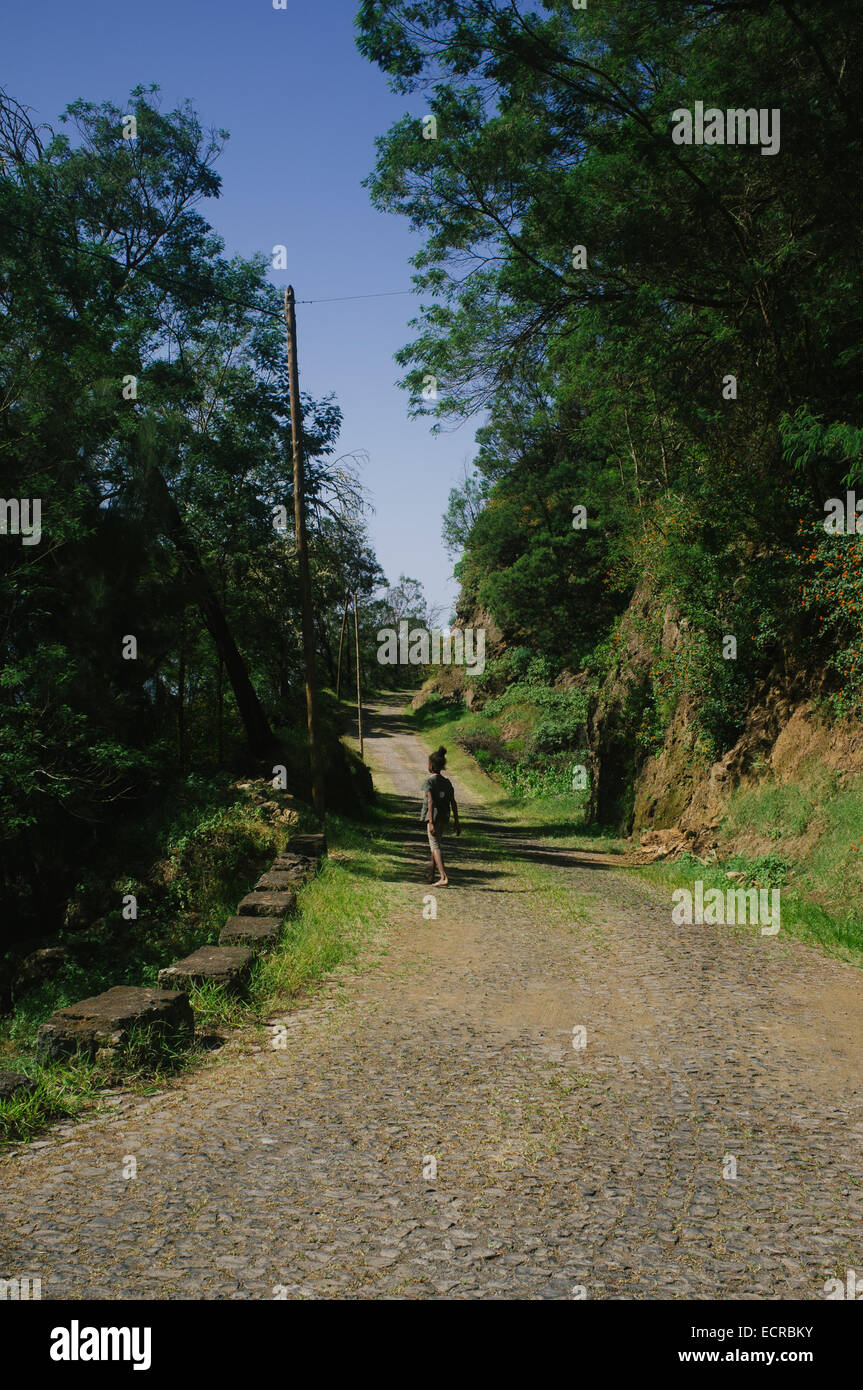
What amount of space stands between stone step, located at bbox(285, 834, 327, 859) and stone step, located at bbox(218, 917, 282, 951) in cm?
420

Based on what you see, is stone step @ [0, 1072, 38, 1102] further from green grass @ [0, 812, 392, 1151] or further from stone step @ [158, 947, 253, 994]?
stone step @ [158, 947, 253, 994]

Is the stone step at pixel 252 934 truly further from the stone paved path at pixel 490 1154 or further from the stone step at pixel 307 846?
the stone step at pixel 307 846

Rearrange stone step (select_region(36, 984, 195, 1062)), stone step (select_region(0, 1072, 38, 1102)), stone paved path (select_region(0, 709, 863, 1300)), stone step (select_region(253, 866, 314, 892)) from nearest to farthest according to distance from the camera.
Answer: stone paved path (select_region(0, 709, 863, 1300))
stone step (select_region(0, 1072, 38, 1102))
stone step (select_region(36, 984, 195, 1062))
stone step (select_region(253, 866, 314, 892))

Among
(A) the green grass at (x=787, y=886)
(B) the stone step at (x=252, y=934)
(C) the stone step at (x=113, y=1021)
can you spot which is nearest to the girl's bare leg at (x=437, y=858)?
(A) the green grass at (x=787, y=886)

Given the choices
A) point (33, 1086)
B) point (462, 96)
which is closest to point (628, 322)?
point (462, 96)

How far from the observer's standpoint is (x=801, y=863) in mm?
11617

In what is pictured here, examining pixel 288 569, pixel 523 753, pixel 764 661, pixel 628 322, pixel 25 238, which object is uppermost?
pixel 25 238

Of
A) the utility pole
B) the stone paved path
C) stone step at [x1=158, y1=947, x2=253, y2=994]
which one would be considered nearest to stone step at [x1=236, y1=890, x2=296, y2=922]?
stone step at [x1=158, y1=947, x2=253, y2=994]

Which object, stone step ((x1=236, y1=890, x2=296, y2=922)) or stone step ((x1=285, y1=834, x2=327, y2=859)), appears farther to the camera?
stone step ((x1=285, y1=834, x2=327, y2=859))

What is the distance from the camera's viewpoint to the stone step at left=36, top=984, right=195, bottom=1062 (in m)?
6.28

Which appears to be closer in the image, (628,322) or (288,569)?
(628,322)

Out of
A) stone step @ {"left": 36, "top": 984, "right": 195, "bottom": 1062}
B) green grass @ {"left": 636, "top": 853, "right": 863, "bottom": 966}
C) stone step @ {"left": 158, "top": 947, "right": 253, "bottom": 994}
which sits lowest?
green grass @ {"left": 636, "top": 853, "right": 863, "bottom": 966}
